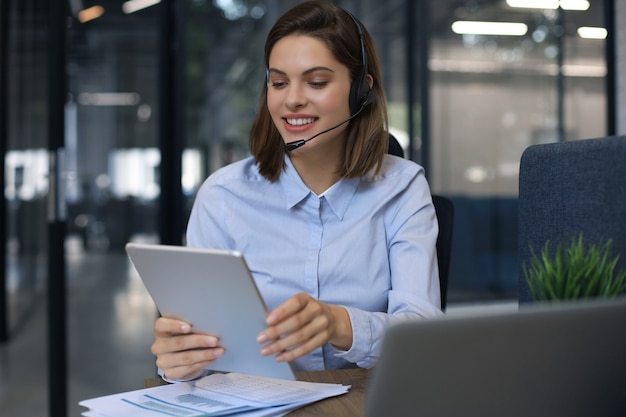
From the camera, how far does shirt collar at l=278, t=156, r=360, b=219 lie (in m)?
1.50

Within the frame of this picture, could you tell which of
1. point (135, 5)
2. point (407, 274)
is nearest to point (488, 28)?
point (135, 5)

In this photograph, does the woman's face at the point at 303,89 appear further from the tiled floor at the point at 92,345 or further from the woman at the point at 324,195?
the tiled floor at the point at 92,345

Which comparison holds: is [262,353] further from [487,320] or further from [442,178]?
[442,178]

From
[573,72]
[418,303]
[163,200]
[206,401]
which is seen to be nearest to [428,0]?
[573,72]

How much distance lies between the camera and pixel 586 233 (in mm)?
1061

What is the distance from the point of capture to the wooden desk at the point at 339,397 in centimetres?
100

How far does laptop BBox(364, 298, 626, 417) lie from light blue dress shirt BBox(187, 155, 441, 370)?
68 centimetres

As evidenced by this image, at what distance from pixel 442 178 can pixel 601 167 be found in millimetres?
4021

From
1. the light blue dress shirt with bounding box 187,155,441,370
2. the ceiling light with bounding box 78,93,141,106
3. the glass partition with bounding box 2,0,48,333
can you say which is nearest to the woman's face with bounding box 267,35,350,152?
the light blue dress shirt with bounding box 187,155,441,370

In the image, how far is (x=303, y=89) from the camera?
4.72 ft

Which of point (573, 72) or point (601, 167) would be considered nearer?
point (601, 167)

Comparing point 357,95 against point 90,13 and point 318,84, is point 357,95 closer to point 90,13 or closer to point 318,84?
point 318,84

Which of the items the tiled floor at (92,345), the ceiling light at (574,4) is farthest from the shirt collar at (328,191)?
the ceiling light at (574,4)

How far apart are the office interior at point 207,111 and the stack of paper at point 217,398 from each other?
2339 millimetres
